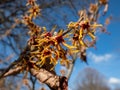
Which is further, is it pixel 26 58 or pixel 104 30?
pixel 104 30

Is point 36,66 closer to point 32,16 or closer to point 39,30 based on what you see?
point 39,30

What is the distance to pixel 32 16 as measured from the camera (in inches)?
44.6

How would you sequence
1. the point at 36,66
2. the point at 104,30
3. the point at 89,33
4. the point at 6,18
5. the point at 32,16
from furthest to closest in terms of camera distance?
the point at 6,18, the point at 104,30, the point at 32,16, the point at 36,66, the point at 89,33

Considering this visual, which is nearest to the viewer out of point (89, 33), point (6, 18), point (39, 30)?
point (89, 33)

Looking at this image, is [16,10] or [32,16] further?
[16,10]

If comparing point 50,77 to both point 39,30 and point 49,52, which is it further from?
point 39,30

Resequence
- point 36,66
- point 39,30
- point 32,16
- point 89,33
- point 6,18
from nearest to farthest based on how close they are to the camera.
Answer: point 89,33, point 36,66, point 39,30, point 32,16, point 6,18

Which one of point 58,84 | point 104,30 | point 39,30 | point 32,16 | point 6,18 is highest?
point 6,18

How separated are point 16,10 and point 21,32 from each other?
52 cm

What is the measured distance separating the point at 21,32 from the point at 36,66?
5.83m

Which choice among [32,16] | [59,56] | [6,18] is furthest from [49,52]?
[6,18]

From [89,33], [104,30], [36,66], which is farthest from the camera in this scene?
[104,30]

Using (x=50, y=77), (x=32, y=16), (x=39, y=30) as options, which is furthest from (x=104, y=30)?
(x=50, y=77)

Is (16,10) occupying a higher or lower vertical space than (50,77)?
A: higher
